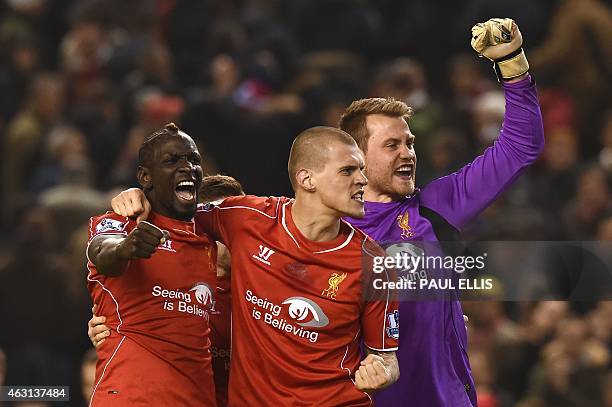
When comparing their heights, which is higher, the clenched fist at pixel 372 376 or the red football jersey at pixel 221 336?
the red football jersey at pixel 221 336

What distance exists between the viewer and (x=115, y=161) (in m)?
10.9

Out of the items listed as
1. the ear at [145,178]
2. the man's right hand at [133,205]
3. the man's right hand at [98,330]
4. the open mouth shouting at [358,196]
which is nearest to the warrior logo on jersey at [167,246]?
the man's right hand at [133,205]

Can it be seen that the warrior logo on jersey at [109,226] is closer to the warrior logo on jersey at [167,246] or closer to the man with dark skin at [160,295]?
the man with dark skin at [160,295]

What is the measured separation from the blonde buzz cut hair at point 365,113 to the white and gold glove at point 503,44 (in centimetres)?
57

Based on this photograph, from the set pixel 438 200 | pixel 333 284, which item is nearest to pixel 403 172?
pixel 438 200

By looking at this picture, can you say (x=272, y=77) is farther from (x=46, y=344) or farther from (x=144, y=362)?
(x=144, y=362)

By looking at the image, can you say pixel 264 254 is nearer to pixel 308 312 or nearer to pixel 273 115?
pixel 308 312

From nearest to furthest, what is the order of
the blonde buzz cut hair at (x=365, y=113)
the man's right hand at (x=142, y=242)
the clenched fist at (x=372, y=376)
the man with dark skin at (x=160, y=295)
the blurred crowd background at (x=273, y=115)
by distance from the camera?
the man's right hand at (x=142, y=242) < the clenched fist at (x=372, y=376) < the man with dark skin at (x=160, y=295) < the blonde buzz cut hair at (x=365, y=113) < the blurred crowd background at (x=273, y=115)

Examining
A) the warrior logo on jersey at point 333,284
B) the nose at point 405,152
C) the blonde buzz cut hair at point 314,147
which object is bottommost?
the warrior logo on jersey at point 333,284

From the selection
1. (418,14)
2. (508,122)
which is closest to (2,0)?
(418,14)

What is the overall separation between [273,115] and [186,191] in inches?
197

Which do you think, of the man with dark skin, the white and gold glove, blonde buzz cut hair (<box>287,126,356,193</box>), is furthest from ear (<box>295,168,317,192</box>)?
the white and gold glove

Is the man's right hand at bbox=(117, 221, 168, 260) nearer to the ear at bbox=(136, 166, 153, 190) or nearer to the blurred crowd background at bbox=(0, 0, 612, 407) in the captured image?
the ear at bbox=(136, 166, 153, 190)

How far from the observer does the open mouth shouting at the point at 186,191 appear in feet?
16.7
